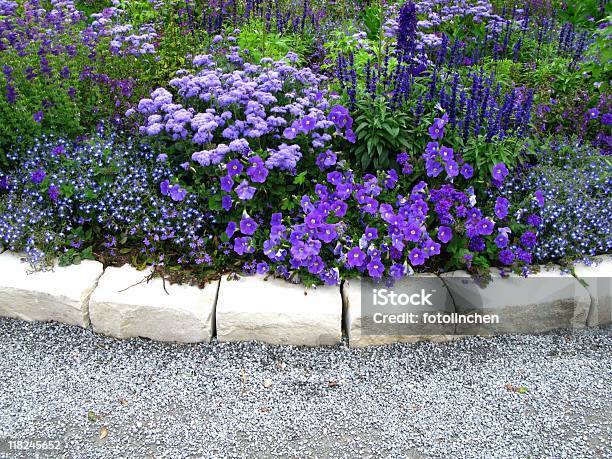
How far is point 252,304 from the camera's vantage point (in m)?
3.38

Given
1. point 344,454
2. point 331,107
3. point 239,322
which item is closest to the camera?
point 344,454

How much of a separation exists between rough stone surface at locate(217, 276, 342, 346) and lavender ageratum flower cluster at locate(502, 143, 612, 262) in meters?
1.33

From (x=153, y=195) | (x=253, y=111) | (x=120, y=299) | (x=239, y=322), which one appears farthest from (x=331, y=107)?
(x=120, y=299)

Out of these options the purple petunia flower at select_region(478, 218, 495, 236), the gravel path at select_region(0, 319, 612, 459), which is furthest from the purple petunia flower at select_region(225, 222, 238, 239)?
the purple petunia flower at select_region(478, 218, 495, 236)

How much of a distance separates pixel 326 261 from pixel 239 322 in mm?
617

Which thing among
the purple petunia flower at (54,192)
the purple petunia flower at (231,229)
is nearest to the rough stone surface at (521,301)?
the purple petunia flower at (231,229)

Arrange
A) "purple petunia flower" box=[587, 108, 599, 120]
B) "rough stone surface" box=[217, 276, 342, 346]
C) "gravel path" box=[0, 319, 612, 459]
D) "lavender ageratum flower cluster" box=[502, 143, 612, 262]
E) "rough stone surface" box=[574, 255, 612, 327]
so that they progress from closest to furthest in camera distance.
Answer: "gravel path" box=[0, 319, 612, 459], "rough stone surface" box=[217, 276, 342, 346], "rough stone surface" box=[574, 255, 612, 327], "lavender ageratum flower cluster" box=[502, 143, 612, 262], "purple petunia flower" box=[587, 108, 599, 120]

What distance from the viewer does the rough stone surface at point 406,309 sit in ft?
11.2

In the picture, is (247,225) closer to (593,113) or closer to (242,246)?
(242,246)

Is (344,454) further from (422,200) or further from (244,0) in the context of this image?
(244,0)

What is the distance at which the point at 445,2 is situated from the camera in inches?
222

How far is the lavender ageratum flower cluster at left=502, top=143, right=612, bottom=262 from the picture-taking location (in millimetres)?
3684

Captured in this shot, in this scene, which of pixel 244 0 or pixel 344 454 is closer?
pixel 344 454

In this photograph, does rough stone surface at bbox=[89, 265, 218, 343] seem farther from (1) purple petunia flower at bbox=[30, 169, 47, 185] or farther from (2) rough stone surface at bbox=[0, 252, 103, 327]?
(1) purple petunia flower at bbox=[30, 169, 47, 185]
